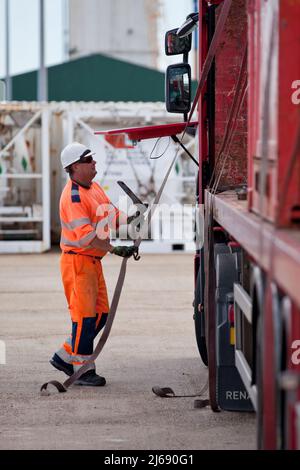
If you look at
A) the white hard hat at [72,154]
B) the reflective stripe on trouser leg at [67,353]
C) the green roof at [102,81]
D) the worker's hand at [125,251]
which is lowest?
the reflective stripe on trouser leg at [67,353]

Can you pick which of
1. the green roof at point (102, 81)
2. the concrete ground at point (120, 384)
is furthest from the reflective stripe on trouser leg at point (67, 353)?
the green roof at point (102, 81)

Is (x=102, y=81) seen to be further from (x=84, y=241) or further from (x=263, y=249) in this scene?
(x=263, y=249)

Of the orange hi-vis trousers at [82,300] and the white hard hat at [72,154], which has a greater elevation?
the white hard hat at [72,154]

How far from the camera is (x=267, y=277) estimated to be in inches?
161

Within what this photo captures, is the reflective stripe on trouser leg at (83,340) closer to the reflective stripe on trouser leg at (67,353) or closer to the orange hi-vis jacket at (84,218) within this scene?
the reflective stripe on trouser leg at (67,353)

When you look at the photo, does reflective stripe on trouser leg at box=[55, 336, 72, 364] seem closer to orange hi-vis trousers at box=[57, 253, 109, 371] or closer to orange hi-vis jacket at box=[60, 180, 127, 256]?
orange hi-vis trousers at box=[57, 253, 109, 371]

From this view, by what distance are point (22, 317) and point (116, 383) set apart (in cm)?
408

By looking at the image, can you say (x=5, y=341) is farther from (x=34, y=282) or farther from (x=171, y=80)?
(x=34, y=282)

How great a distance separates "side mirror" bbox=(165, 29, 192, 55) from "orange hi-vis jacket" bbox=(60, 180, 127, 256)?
1.69 m

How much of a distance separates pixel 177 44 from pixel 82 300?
2629 mm

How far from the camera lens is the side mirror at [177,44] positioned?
A: 9344 mm

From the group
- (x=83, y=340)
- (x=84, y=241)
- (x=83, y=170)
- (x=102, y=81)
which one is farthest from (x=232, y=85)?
(x=102, y=81)

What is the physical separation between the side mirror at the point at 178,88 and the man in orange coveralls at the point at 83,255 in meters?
1.11

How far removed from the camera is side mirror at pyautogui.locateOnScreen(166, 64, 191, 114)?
9102 millimetres
